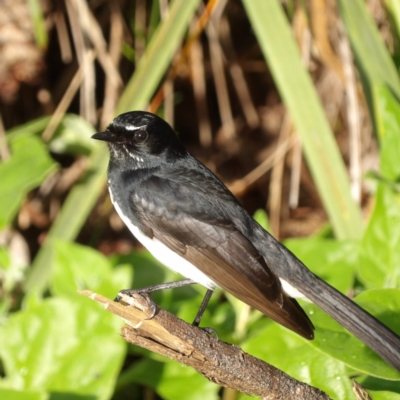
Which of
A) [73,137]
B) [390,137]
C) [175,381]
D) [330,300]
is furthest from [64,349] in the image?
[73,137]

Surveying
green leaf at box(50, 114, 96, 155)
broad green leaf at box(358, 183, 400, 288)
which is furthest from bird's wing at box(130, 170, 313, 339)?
green leaf at box(50, 114, 96, 155)

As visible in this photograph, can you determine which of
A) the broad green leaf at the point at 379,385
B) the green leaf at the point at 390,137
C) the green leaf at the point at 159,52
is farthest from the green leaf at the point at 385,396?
the green leaf at the point at 159,52

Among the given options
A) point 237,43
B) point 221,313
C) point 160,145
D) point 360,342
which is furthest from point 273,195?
point 360,342

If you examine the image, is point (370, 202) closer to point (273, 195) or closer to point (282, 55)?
point (273, 195)

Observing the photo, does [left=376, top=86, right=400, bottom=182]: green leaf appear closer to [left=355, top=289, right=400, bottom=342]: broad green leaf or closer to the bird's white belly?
[left=355, top=289, right=400, bottom=342]: broad green leaf

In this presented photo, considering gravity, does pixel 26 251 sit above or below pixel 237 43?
below
